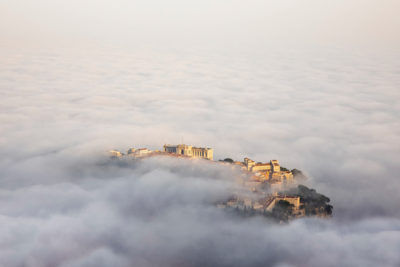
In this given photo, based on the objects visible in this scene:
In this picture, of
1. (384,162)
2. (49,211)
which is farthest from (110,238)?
(384,162)

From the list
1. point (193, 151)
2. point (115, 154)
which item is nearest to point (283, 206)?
point (193, 151)

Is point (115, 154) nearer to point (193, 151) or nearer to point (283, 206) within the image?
point (193, 151)

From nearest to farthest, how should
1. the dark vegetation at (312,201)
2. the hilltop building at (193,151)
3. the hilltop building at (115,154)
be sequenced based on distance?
the dark vegetation at (312,201) < the hilltop building at (193,151) < the hilltop building at (115,154)

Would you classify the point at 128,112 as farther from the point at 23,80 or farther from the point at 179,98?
the point at 23,80

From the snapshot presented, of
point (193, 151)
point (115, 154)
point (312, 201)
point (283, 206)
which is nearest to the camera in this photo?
point (283, 206)

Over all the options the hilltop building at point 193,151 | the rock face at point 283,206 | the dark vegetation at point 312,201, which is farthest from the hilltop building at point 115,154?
the dark vegetation at point 312,201

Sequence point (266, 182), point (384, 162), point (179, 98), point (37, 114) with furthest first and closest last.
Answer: point (179, 98), point (37, 114), point (384, 162), point (266, 182)

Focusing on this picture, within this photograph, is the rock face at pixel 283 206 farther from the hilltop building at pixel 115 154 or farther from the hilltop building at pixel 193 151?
the hilltop building at pixel 115 154

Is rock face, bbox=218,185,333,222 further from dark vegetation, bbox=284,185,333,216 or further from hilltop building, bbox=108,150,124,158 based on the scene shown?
hilltop building, bbox=108,150,124,158

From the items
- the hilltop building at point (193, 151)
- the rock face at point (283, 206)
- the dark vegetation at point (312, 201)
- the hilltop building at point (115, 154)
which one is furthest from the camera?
the hilltop building at point (115, 154)

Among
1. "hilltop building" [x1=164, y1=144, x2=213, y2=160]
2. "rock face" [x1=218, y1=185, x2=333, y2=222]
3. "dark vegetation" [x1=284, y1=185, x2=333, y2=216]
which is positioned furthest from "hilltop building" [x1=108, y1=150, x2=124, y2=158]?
"dark vegetation" [x1=284, y1=185, x2=333, y2=216]

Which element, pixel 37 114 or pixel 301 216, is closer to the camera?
pixel 301 216
